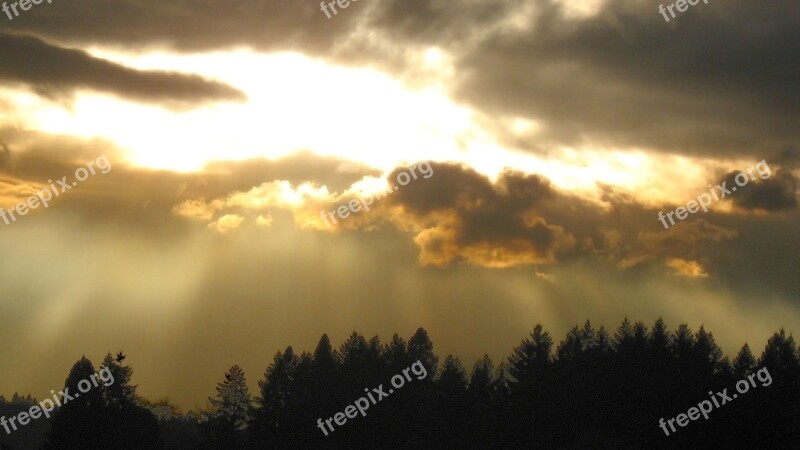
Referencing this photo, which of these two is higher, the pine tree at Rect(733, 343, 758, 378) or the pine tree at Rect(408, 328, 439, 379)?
the pine tree at Rect(408, 328, 439, 379)

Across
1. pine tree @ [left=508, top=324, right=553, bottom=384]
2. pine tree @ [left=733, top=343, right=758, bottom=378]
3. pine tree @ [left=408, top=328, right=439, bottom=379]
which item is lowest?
pine tree @ [left=733, top=343, right=758, bottom=378]

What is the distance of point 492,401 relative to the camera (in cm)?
12275

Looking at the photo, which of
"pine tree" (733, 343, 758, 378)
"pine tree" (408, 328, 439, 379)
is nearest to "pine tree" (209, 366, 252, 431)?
"pine tree" (408, 328, 439, 379)

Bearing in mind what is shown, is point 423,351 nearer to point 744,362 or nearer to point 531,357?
point 531,357

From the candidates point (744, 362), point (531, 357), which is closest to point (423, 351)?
point (531, 357)

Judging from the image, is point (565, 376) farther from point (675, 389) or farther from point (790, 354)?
point (790, 354)

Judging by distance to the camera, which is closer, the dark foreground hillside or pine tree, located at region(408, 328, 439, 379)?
the dark foreground hillside

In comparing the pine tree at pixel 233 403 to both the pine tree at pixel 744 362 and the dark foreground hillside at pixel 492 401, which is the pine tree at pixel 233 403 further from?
the pine tree at pixel 744 362

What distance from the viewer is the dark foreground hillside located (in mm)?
109312

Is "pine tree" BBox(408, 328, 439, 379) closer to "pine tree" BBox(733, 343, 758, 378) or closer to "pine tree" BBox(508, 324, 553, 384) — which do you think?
"pine tree" BBox(508, 324, 553, 384)

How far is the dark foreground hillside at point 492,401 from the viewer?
109 meters

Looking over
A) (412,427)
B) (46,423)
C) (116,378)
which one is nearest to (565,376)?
(412,427)

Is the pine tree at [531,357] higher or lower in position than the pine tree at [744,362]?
higher

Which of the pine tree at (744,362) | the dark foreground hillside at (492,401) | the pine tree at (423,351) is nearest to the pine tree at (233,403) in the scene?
the dark foreground hillside at (492,401)
